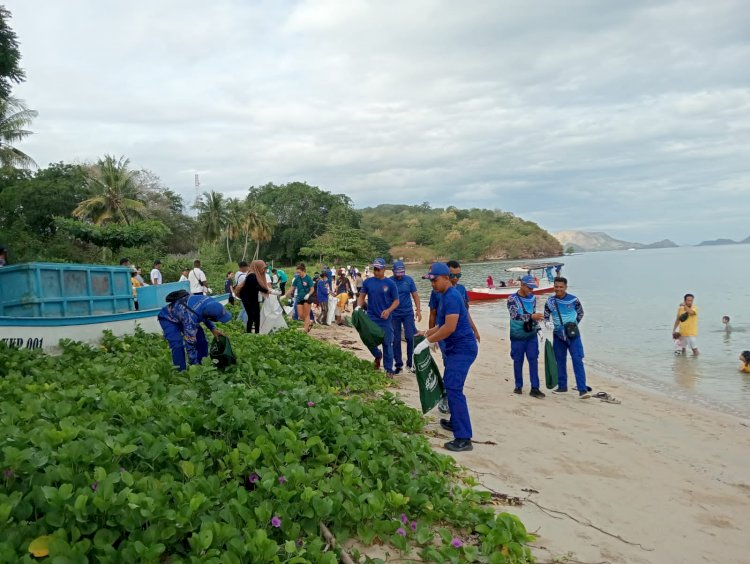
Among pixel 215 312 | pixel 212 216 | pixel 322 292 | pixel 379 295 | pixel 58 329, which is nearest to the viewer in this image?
pixel 215 312

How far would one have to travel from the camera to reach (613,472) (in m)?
5.55

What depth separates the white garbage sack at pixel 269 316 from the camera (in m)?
10.8

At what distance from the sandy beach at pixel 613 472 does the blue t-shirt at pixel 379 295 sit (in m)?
1.24

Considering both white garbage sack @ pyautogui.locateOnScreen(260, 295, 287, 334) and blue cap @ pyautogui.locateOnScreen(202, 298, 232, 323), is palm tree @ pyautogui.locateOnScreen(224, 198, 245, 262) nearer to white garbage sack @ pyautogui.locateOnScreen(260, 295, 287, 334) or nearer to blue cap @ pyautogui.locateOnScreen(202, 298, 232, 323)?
white garbage sack @ pyautogui.locateOnScreen(260, 295, 287, 334)

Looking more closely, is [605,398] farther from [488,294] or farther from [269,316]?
[488,294]

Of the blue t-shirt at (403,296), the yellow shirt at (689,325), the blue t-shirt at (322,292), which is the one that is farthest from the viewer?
the blue t-shirt at (322,292)

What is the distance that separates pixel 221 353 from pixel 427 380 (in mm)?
2364

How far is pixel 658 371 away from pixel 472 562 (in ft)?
40.3

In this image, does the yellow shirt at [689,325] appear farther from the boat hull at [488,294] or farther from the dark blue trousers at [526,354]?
the boat hull at [488,294]

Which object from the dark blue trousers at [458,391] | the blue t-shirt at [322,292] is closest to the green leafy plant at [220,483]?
the dark blue trousers at [458,391]

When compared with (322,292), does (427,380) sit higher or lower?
lower

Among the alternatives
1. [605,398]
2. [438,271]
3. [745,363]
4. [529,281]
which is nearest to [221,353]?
[438,271]

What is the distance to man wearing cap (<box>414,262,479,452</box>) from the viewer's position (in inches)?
225

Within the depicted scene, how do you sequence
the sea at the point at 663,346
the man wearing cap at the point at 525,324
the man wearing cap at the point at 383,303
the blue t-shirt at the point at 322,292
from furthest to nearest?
the blue t-shirt at the point at 322,292, the sea at the point at 663,346, the man wearing cap at the point at 383,303, the man wearing cap at the point at 525,324
